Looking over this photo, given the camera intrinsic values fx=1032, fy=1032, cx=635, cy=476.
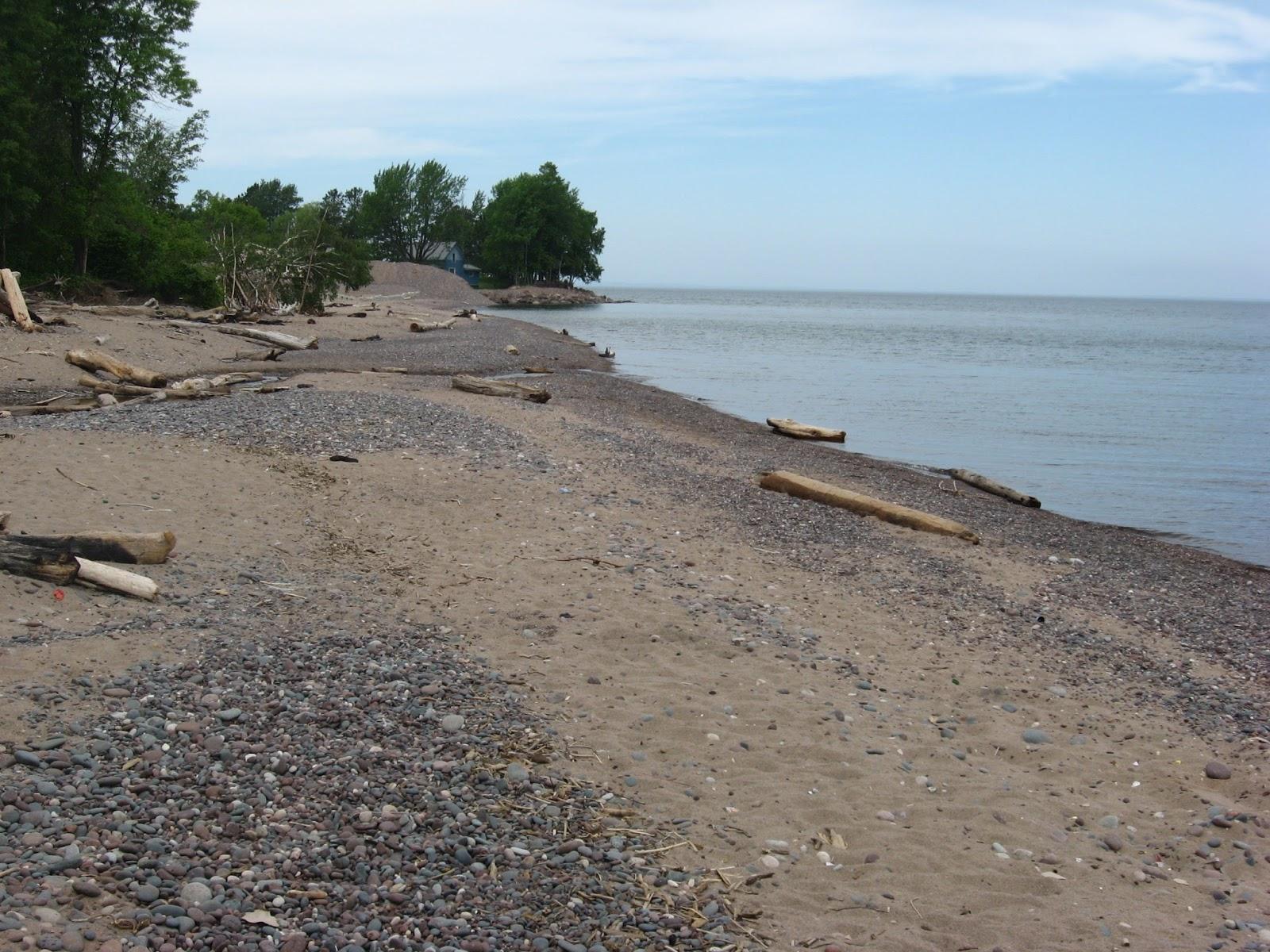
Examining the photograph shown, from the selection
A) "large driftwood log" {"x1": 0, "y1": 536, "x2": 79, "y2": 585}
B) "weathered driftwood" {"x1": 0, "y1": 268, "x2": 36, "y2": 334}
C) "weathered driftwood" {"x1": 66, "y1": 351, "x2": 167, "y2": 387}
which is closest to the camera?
"large driftwood log" {"x1": 0, "y1": 536, "x2": 79, "y2": 585}

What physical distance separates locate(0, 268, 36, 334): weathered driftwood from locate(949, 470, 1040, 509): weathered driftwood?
16842 millimetres

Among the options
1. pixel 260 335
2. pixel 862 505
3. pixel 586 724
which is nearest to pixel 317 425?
pixel 862 505

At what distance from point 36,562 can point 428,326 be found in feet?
120

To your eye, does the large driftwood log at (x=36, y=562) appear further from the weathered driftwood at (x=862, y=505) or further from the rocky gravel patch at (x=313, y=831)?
the weathered driftwood at (x=862, y=505)

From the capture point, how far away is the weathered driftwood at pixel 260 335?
85.2 feet

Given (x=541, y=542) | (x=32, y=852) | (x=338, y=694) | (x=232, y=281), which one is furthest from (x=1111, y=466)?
(x=232, y=281)

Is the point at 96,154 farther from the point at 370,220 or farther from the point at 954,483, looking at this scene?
the point at 370,220

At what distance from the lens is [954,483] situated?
16500 millimetres

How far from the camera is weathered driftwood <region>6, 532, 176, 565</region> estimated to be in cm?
645

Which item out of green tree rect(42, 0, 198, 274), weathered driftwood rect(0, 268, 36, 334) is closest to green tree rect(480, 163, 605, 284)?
green tree rect(42, 0, 198, 274)

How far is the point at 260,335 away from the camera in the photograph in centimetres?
2628

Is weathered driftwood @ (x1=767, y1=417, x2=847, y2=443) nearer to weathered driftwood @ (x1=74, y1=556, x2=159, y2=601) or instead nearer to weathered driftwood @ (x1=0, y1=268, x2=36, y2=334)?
weathered driftwood @ (x1=0, y1=268, x2=36, y2=334)

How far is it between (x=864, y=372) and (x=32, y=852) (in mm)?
37790

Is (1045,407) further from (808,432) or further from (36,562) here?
(36,562)
